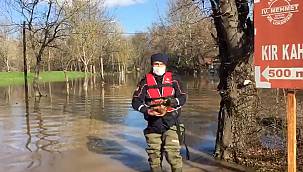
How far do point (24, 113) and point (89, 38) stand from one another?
2881 centimetres

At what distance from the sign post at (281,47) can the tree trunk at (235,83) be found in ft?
10.0

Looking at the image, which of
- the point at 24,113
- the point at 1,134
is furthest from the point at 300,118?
the point at 24,113

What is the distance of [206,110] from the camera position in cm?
1891

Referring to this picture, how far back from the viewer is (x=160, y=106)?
6887mm

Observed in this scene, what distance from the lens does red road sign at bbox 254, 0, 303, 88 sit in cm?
517

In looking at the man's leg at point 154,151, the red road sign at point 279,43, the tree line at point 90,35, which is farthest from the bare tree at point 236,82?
the tree line at point 90,35

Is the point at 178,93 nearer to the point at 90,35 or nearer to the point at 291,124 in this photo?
the point at 291,124

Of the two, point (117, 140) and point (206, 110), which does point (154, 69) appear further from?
point (206, 110)

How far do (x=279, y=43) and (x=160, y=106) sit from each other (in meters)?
2.22

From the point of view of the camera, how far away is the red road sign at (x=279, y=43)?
5168mm

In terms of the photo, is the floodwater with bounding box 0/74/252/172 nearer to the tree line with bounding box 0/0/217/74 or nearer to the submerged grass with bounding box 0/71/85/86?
the tree line with bounding box 0/0/217/74

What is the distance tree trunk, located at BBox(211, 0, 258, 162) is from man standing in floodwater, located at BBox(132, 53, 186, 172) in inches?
81.7

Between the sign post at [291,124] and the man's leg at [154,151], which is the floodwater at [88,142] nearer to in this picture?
the man's leg at [154,151]

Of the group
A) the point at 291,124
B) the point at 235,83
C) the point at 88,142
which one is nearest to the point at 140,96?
the point at 291,124
